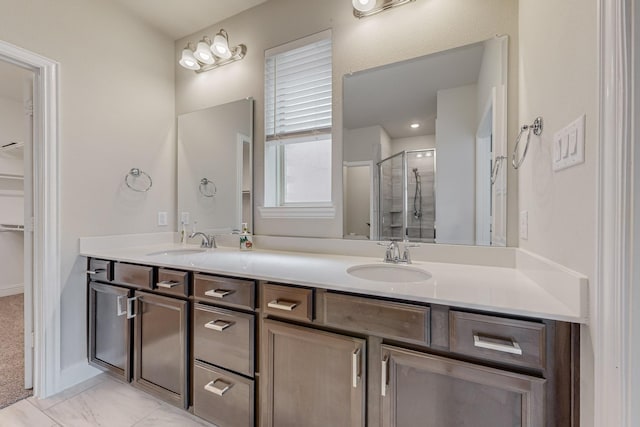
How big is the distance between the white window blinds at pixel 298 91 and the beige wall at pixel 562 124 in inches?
42.1

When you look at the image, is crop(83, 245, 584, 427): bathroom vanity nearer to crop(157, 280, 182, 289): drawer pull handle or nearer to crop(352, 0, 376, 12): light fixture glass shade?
crop(157, 280, 182, 289): drawer pull handle

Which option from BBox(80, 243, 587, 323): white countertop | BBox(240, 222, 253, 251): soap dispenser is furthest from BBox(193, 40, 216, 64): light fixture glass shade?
BBox(80, 243, 587, 323): white countertop

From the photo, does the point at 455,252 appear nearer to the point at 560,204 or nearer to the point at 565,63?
the point at 560,204

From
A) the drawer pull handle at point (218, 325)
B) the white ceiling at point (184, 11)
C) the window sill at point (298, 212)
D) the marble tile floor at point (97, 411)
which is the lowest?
the marble tile floor at point (97, 411)

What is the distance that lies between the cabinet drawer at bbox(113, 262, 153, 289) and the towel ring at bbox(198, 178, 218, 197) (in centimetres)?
81

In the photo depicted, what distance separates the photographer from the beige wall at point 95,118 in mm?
1732

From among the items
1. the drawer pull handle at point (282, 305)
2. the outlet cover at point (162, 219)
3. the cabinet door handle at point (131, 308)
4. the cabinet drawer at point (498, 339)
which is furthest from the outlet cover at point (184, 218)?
the cabinet drawer at point (498, 339)

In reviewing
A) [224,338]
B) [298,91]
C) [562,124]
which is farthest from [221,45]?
[562,124]

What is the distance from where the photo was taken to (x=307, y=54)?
1885mm

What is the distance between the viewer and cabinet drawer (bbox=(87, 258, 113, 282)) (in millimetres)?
1728

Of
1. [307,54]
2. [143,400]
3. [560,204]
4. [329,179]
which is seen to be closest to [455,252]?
[560,204]

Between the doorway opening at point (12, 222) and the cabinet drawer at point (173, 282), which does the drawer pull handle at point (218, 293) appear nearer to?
the cabinet drawer at point (173, 282)

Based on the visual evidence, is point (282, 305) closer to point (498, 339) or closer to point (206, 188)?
point (498, 339)

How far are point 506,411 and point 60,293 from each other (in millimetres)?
Result: 2373
